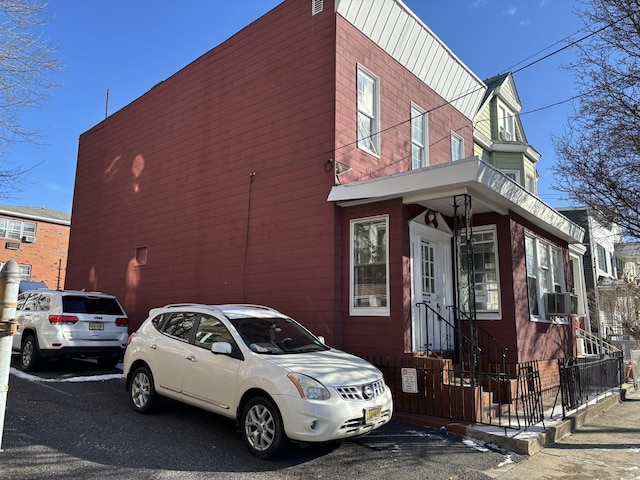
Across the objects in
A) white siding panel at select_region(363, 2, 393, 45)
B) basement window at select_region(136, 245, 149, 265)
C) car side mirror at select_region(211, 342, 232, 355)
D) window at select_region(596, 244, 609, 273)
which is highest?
white siding panel at select_region(363, 2, 393, 45)

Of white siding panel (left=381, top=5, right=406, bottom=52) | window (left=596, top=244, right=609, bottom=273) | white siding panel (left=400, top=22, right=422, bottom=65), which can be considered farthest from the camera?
window (left=596, top=244, right=609, bottom=273)

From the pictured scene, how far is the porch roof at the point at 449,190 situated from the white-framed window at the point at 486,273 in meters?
0.54

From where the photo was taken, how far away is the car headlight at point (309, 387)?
16.4 ft

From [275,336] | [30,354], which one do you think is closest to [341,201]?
[275,336]

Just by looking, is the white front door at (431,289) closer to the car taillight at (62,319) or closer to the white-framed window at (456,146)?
the white-framed window at (456,146)

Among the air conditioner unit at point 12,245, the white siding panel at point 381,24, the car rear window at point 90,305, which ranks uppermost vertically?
the white siding panel at point 381,24

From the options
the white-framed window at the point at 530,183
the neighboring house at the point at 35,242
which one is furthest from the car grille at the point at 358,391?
the neighboring house at the point at 35,242

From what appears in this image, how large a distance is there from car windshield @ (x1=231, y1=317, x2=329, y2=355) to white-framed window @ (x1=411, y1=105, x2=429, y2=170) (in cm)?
665

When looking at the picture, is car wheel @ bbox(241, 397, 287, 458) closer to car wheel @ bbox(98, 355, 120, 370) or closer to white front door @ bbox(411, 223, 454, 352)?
white front door @ bbox(411, 223, 454, 352)

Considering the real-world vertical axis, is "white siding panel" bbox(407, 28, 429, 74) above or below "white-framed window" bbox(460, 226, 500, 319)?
above

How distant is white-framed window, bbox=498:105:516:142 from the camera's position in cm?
1862

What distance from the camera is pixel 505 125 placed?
757 inches

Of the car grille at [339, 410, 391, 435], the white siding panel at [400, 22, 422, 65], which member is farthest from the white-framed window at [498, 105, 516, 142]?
the car grille at [339, 410, 391, 435]

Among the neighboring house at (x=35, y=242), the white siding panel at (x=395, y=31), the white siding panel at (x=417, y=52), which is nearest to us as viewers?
the white siding panel at (x=395, y=31)
